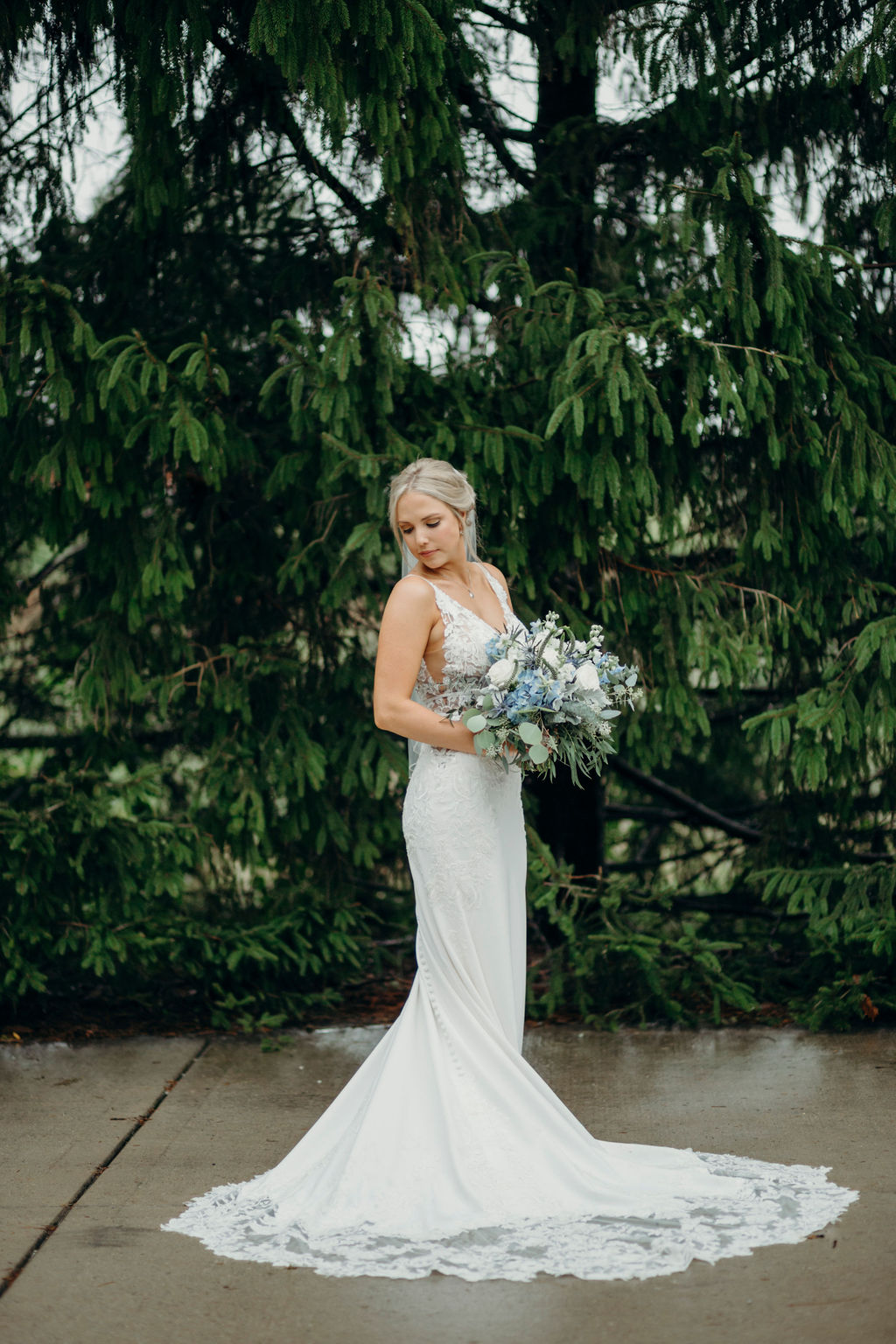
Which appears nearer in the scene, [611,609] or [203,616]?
[611,609]

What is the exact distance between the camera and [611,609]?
251 inches

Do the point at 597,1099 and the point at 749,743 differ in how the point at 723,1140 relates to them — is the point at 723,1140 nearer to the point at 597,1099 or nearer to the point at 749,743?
the point at 597,1099

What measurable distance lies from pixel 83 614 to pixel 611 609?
106 inches

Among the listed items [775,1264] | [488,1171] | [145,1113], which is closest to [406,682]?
[488,1171]

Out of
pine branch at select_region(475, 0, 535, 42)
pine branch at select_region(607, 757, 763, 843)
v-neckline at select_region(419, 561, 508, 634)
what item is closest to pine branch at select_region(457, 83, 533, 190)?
pine branch at select_region(475, 0, 535, 42)

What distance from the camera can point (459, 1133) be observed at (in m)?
3.92

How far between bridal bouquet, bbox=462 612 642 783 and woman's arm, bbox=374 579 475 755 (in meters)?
0.11

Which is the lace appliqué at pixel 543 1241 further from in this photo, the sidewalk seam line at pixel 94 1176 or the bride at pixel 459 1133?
the sidewalk seam line at pixel 94 1176

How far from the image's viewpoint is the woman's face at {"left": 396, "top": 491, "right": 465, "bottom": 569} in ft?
14.0

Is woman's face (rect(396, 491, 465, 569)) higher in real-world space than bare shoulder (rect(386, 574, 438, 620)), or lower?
higher

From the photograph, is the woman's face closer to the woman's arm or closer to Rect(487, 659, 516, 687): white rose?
the woman's arm

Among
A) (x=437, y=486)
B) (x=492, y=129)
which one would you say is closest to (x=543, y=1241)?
(x=437, y=486)

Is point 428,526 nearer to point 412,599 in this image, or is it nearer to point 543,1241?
point 412,599

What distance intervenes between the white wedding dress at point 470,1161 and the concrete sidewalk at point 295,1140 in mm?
116
